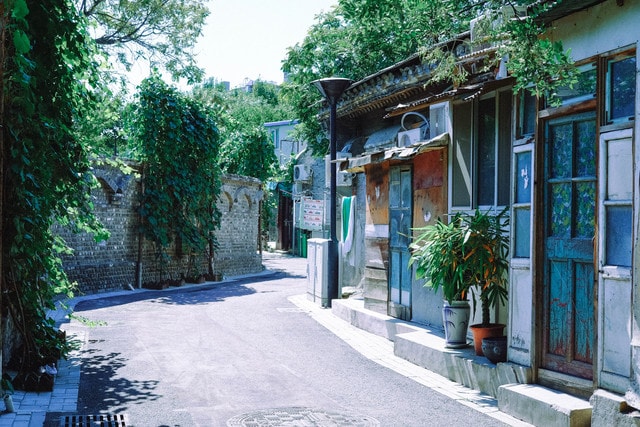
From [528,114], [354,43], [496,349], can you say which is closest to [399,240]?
[496,349]

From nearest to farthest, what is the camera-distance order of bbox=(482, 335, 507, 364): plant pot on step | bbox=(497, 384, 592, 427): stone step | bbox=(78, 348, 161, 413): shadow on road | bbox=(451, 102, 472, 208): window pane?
1. bbox=(497, 384, 592, 427): stone step
2. bbox=(78, 348, 161, 413): shadow on road
3. bbox=(482, 335, 507, 364): plant pot on step
4. bbox=(451, 102, 472, 208): window pane

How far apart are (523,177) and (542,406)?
238 cm

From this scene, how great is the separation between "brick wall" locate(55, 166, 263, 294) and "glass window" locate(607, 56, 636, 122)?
13011 millimetres

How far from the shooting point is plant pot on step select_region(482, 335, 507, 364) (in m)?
7.87

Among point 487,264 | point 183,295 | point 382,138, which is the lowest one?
point 183,295

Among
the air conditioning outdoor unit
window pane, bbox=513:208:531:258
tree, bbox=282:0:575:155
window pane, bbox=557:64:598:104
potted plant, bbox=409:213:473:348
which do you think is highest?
tree, bbox=282:0:575:155

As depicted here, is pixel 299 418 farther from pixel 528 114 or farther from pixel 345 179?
pixel 345 179

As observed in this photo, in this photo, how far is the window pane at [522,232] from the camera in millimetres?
7359

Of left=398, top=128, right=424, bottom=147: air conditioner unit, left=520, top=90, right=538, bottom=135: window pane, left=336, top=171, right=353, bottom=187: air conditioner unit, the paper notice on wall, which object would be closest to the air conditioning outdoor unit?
left=520, top=90, right=538, bottom=135: window pane

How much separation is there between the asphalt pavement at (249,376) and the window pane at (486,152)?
99.7 inches

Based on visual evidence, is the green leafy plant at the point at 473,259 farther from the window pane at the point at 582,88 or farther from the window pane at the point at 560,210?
the window pane at the point at 582,88

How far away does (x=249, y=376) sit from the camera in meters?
8.33

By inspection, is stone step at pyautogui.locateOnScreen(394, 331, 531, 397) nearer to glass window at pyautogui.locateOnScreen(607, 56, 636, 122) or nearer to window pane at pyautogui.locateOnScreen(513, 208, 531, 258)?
window pane at pyautogui.locateOnScreen(513, 208, 531, 258)

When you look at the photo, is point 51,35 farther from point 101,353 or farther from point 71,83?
point 101,353
